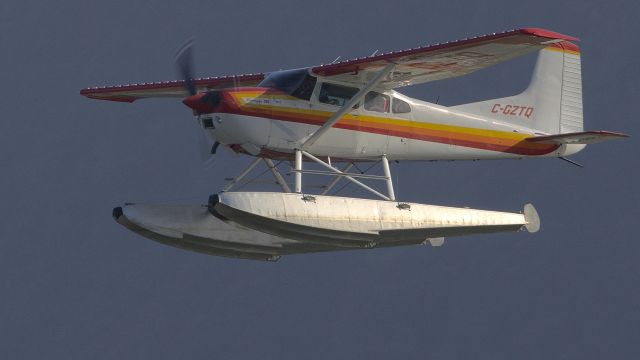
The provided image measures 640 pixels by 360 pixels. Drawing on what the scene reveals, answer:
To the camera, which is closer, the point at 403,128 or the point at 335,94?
the point at 335,94

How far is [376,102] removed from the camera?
29531 mm

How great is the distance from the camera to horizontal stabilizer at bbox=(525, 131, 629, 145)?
2953cm

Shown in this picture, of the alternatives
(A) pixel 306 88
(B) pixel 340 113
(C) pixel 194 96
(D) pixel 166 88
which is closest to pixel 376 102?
(B) pixel 340 113

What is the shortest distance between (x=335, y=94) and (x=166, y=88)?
14.6 ft

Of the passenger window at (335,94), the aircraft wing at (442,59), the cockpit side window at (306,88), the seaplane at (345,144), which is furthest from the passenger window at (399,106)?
the cockpit side window at (306,88)

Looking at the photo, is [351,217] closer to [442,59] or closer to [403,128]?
[403,128]

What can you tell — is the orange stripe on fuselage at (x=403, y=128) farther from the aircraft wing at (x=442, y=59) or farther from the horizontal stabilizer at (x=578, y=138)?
the aircraft wing at (x=442, y=59)

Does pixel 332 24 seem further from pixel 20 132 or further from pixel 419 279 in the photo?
pixel 419 279

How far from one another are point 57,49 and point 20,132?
424 inches


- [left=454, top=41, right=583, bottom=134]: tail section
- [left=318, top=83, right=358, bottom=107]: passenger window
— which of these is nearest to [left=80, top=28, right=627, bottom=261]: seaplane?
[left=318, top=83, right=358, bottom=107]: passenger window

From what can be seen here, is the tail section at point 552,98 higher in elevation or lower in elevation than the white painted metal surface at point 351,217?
higher

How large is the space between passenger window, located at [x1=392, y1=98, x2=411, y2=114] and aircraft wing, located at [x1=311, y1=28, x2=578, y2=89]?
0.29 m

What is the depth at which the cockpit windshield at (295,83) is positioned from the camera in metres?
28.7

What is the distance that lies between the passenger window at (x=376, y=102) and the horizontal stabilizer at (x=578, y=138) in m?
3.29
